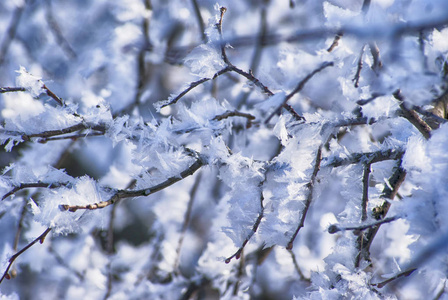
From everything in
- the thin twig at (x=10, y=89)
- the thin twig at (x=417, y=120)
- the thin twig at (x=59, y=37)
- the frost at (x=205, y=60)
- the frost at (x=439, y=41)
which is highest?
the frost at (x=439, y=41)

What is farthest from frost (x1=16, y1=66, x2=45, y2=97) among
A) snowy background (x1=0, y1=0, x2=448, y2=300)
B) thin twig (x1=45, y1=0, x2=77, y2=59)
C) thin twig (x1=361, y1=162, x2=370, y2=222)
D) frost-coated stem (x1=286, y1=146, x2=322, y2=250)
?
thin twig (x1=45, y1=0, x2=77, y2=59)

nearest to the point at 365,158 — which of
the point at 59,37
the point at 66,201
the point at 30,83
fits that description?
the point at 66,201

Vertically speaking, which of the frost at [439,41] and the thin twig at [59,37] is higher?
the frost at [439,41]

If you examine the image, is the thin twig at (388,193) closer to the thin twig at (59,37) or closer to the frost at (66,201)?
the frost at (66,201)

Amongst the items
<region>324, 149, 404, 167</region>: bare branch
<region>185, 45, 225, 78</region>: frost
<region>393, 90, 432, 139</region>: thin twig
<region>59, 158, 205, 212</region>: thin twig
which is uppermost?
<region>185, 45, 225, 78</region>: frost

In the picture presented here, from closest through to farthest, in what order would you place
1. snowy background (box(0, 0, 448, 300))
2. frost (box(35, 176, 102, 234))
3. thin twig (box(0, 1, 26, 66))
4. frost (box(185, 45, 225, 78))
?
snowy background (box(0, 0, 448, 300)) → frost (box(35, 176, 102, 234)) → frost (box(185, 45, 225, 78)) → thin twig (box(0, 1, 26, 66))

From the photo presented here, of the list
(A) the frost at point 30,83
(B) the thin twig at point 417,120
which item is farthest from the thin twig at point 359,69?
(A) the frost at point 30,83

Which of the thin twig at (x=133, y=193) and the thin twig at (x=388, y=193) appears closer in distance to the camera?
the thin twig at (x=133, y=193)

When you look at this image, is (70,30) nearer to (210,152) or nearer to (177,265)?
(177,265)

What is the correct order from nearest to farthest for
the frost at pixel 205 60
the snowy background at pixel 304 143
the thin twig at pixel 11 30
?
the snowy background at pixel 304 143, the frost at pixel 205 60, the thin twig at pixel 11 30

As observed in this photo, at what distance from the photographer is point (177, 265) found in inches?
60.8

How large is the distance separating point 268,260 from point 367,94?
1.34 meters

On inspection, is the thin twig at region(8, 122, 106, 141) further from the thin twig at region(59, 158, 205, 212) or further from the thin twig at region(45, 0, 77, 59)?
the thin twig at region(45, 0, 77, 59)

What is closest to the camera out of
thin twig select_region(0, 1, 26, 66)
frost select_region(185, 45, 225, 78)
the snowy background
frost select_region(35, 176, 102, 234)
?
→ the snowy background
